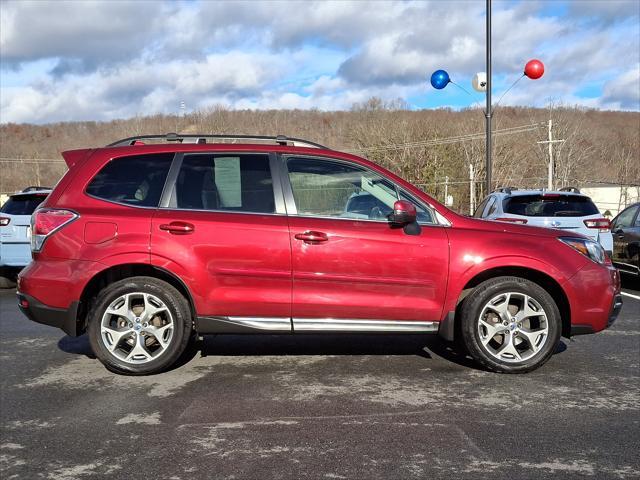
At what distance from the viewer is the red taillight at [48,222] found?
4.98 m

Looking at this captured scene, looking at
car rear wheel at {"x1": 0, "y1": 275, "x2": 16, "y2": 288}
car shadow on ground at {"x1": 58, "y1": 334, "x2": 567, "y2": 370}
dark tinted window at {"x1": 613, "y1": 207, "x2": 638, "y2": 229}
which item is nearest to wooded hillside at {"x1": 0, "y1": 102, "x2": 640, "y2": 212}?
dark tinted window at {"x1": 613, "y1": 207, "x2": 638, "y2": 229}

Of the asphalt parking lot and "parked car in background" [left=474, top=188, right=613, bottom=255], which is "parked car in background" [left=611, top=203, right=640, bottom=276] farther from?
the asphalt parking lot

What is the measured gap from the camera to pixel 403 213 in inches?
192

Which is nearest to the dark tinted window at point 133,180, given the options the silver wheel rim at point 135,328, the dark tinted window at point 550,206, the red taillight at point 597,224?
the silver wheel rim at point 135,328

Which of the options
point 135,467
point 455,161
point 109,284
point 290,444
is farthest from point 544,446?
point 455,161

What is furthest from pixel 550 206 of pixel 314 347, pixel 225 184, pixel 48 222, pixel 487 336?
pixel 48 222

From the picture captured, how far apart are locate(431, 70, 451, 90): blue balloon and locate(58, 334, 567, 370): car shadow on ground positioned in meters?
10.5

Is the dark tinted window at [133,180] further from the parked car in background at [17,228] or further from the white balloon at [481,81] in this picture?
the white balloon at [481,81]

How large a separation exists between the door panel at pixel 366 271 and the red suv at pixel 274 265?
0.04 ft

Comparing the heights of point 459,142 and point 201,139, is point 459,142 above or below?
above

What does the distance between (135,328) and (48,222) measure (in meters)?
1.08

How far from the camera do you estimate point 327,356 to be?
562 cm

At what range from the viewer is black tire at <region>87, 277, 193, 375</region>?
195 inches

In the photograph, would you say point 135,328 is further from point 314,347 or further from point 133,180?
point 314,347
